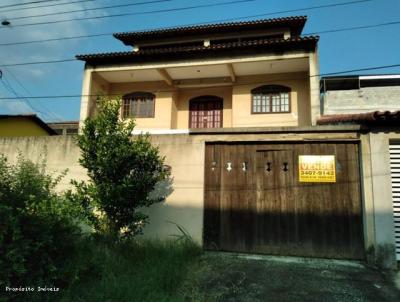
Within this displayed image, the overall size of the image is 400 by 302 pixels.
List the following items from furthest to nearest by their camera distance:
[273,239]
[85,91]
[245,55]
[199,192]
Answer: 1. [85,91]
2. [245,55]
3. [199,192]
4. [273,239]

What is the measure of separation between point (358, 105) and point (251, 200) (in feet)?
32.2

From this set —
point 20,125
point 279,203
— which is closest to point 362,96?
point 279,203

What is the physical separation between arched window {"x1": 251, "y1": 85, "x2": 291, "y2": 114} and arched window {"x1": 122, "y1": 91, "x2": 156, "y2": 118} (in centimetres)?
475

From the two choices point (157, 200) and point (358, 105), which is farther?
point (358, 105)

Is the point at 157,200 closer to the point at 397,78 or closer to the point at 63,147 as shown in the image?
the point at 63,147

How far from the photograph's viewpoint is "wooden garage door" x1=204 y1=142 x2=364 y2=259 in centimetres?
701

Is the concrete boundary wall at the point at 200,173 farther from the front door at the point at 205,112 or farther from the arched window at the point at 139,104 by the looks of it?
the front door at the point at 205,112

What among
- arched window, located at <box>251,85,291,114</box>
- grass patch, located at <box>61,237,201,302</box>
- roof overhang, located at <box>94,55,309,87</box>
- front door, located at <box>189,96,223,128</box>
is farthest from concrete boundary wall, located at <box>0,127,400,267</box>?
front door, located at <box>189,96,223,128</box>

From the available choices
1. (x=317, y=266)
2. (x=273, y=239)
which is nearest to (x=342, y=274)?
(x=317, y=266)

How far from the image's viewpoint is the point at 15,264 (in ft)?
13.7

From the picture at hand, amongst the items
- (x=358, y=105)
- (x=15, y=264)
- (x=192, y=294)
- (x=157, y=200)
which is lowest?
(x=192, y=294)

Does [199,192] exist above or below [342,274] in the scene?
above

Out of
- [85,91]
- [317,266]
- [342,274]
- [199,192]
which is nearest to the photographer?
[342,274]

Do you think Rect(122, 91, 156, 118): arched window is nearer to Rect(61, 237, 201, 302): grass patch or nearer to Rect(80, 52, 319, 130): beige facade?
Rect(80, 52, 319, 130): beige facade
